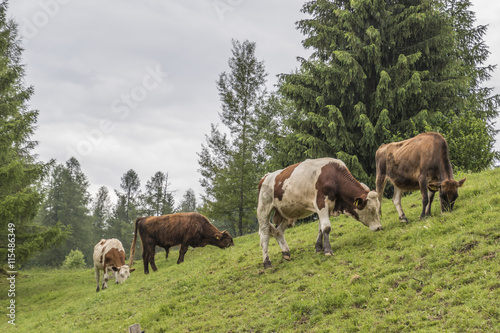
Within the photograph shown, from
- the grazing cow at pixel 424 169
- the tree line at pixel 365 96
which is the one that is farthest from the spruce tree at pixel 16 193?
the grazing cow at pixel 424 169

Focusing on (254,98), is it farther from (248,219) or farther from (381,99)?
(381,99)

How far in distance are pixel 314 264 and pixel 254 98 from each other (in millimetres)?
24485

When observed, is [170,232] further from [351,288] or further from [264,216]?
[351,288]

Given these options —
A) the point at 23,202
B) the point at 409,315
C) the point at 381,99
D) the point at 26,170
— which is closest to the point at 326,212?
the point at 409,315

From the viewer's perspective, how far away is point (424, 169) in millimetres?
8969

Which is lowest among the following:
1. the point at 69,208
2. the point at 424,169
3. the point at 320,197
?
the point at 320,197

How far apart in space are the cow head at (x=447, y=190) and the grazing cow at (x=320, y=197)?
4.69ft

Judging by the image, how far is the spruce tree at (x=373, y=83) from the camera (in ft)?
58.4

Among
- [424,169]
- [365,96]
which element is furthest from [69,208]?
[424,169]

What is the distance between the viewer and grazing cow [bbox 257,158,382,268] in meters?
9.02

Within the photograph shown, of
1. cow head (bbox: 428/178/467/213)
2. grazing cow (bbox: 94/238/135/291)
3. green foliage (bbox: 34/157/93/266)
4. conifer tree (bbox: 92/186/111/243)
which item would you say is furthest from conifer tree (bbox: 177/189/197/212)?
cow head (bbox: 428/178/467/213)

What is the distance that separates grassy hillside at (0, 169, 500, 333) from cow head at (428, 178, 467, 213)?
0.88 ft

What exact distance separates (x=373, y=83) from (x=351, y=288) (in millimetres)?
16250

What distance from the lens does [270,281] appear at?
8.46 metres
